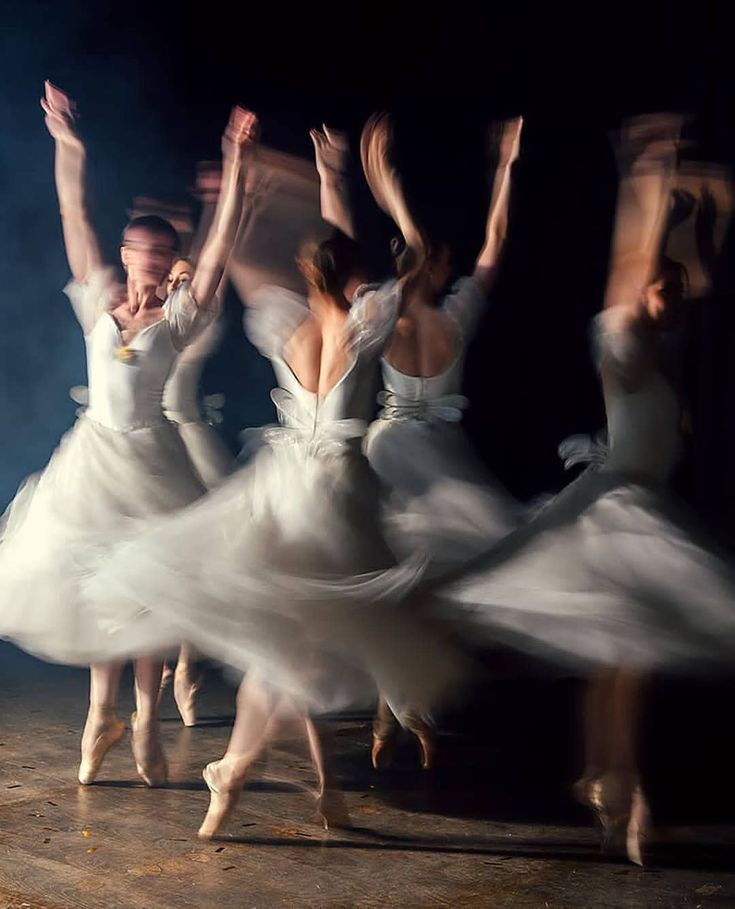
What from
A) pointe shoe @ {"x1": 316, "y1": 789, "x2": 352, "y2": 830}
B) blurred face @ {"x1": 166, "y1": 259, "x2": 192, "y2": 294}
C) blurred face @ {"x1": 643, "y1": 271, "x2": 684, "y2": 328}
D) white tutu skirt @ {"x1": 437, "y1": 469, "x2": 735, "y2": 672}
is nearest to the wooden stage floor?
pointe shoe @ {"x1": 316, "y1": 789, "x2": 352, "y2": 830}

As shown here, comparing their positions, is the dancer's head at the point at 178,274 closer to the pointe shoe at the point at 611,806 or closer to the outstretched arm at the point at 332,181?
the outstretched arm at the point at 332,181

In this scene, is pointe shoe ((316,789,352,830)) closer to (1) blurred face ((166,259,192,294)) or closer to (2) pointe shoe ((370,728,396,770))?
(2) pointe shoe ((370,728,396,770))

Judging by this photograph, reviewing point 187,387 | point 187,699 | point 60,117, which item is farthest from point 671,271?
point 187,699

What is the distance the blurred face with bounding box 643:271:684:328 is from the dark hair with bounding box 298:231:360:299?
0.69 meters

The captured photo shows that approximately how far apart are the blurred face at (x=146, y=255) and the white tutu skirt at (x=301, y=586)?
0.76m

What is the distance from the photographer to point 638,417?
3.09m

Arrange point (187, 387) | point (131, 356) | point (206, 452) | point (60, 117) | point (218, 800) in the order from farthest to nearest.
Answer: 1. point (187, 387)
2. point (206, 452)
3. point (60, 117)
4. point (131, 356)
5. point (218, 800)

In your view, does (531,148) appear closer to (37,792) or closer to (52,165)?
(52,165)

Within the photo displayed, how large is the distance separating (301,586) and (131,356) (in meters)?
0.94

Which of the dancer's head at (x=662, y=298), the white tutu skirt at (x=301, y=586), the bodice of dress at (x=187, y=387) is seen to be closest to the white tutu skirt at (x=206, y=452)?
the bodice of dress at (x=187, y=387)

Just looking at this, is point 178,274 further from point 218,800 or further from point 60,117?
point 218,800

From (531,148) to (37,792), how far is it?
291 centimetres

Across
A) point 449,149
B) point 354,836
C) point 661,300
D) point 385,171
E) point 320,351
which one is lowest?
point 354,836

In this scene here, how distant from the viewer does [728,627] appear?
297 centimetres
